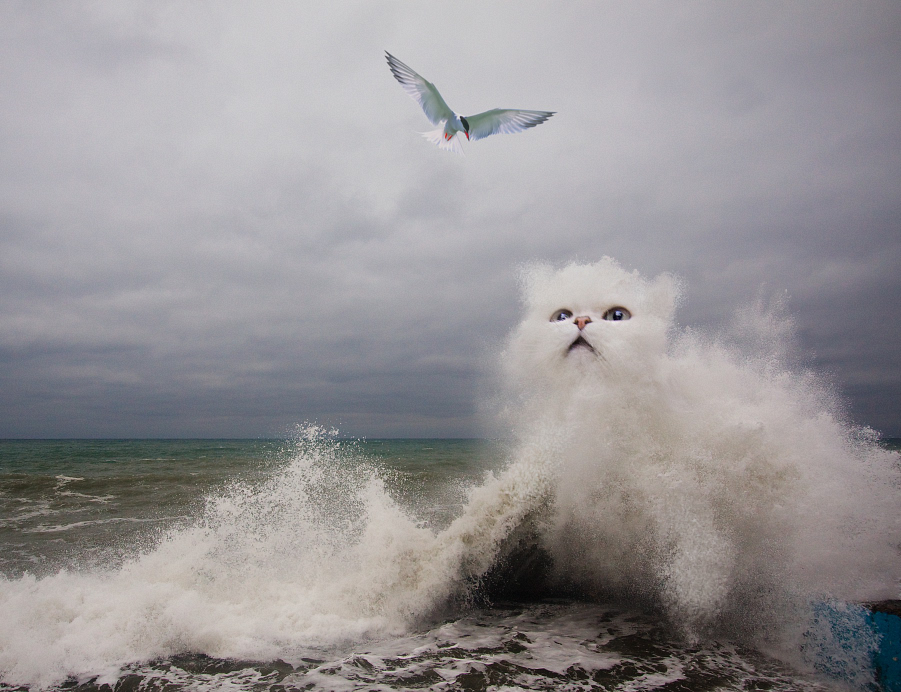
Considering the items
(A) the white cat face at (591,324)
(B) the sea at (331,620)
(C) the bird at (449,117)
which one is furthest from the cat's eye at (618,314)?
(C) the bird at (449,117)

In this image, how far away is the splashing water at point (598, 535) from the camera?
4.04m

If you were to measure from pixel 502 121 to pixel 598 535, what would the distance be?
Result: 681cm

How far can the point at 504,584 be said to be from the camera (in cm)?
577

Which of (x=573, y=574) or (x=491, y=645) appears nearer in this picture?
(x=491, y=645)

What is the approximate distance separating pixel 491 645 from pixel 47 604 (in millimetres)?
4315

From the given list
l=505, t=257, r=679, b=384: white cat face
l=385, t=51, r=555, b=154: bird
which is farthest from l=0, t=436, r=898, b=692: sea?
l=385, t=51, r=555, b=154: bird

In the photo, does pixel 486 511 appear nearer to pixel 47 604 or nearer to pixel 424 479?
pixel 47 604

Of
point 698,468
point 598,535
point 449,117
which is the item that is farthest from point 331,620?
point 449,117

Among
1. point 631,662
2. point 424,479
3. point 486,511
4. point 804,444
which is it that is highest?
point 804,444

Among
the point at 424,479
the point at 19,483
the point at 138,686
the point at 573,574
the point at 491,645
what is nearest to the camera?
the point at 138,686

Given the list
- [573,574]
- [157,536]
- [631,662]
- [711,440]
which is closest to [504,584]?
[573,574]

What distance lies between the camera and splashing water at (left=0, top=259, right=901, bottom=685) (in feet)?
13.3

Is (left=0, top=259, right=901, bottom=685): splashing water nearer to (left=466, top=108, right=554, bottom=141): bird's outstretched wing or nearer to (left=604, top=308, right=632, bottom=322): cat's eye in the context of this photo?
(left=604, top=308, right=632, bottom=322): cat's eye

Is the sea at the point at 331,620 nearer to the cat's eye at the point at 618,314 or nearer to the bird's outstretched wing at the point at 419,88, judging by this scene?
the cat's eye at the point at 618,314
